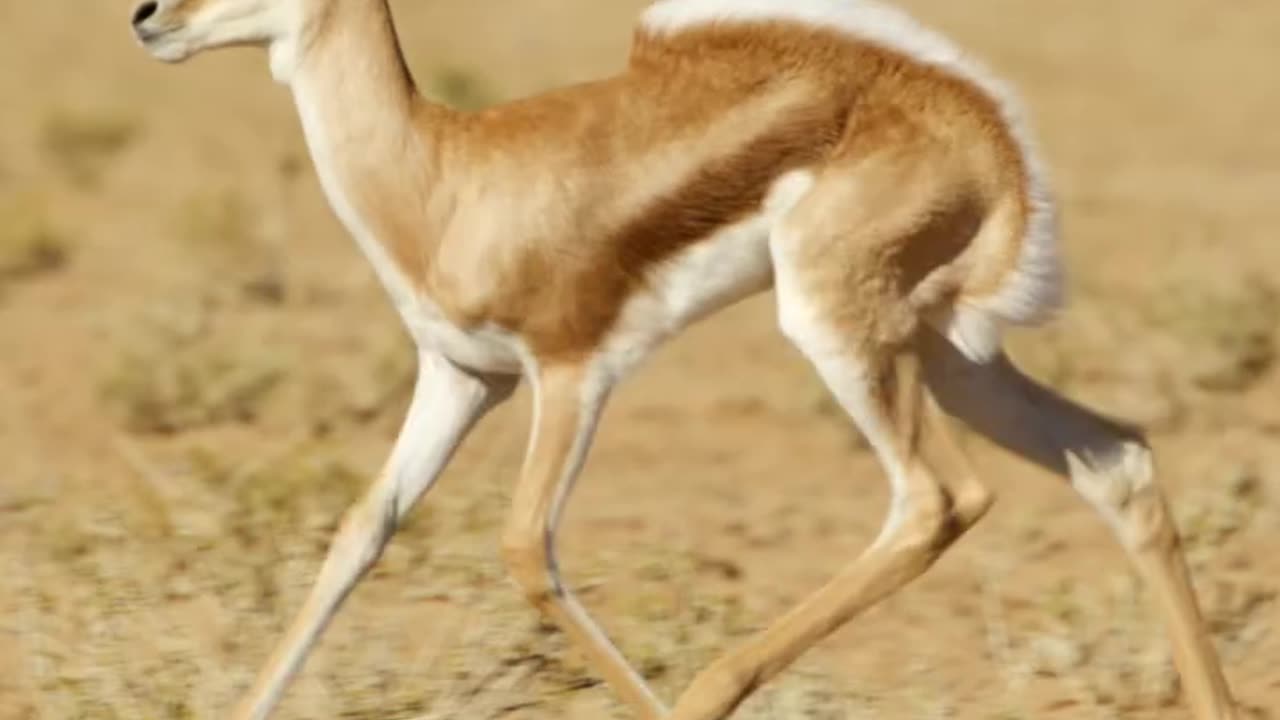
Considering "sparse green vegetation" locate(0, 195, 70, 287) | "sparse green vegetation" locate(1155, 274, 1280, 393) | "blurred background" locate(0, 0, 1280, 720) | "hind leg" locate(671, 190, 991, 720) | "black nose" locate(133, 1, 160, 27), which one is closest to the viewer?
"hind leg" locate(671, 190, 991, 720)

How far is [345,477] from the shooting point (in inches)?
348

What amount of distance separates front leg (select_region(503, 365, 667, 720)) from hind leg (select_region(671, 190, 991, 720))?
236mm

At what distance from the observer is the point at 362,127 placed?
655 centimetres

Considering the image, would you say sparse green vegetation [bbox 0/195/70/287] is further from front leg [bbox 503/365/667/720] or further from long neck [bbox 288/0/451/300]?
front leg [bbox 503/365/667/720]

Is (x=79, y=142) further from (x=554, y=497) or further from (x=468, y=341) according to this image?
(x=554, y=497)

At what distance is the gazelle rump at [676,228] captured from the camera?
6320mm

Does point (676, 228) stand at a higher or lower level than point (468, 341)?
higher

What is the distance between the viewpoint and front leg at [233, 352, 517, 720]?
6508 mm

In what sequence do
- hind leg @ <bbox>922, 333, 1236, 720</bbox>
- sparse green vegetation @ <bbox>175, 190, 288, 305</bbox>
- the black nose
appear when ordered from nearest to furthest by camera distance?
1. the black nose
2. hind leg @ <bbox>922, 333, 1236, 720</bbox>
3. sparse green vegetation @ <bbox>175, 190, 288, 305</bbox>

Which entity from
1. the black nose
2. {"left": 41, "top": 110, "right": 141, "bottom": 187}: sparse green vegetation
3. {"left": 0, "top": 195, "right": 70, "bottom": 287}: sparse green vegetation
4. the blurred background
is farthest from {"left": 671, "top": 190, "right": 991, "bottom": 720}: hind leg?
{"left": 41, "top": 110, "right": 141, "bottom": 187}: sparse green vegetation

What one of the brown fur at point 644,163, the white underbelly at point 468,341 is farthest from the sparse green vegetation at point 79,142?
the white underbelly at point 468,341

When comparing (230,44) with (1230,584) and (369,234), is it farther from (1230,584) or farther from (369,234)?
(1230,584)

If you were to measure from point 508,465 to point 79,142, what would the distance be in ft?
27.8

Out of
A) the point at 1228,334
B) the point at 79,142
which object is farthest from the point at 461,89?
the point at 1228,334
